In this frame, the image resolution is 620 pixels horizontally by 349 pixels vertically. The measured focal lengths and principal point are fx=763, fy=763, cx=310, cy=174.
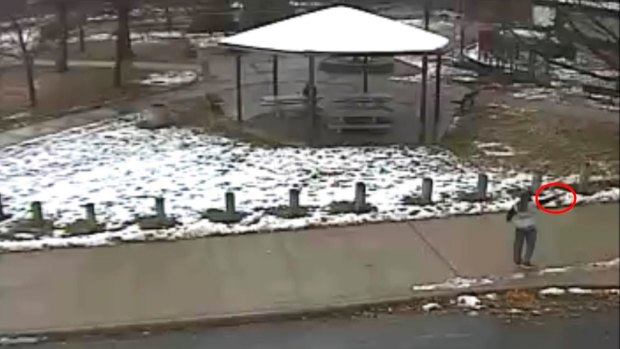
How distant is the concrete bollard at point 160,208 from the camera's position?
296 centimetres

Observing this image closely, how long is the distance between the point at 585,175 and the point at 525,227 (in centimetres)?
41

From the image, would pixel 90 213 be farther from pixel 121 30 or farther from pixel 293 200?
pixel 121 30

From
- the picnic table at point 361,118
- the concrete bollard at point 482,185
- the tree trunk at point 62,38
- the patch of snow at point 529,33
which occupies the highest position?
the patch of snow at point 529,33

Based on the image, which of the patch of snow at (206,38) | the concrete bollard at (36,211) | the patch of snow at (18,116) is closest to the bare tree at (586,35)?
the patch of snow at (206,38)

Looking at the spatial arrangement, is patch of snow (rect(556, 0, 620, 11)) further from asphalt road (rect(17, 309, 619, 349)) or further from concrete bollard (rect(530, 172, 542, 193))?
concrete bollard (rect(530, 172, 542, 193))

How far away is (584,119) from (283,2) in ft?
3.31

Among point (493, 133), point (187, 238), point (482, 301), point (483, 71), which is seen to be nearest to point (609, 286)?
point (482, 301)

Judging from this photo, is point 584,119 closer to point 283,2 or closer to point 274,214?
point 283,2

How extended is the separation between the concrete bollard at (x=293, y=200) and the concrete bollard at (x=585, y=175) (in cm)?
156

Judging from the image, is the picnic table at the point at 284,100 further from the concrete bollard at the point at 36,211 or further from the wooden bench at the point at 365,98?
the concrete bollard at the point at 36,211

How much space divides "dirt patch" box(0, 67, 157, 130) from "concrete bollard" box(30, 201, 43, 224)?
31cm

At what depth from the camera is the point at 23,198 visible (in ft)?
10.0

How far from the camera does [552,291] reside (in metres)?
1.97

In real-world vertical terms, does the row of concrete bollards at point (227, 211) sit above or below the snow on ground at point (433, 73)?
below
